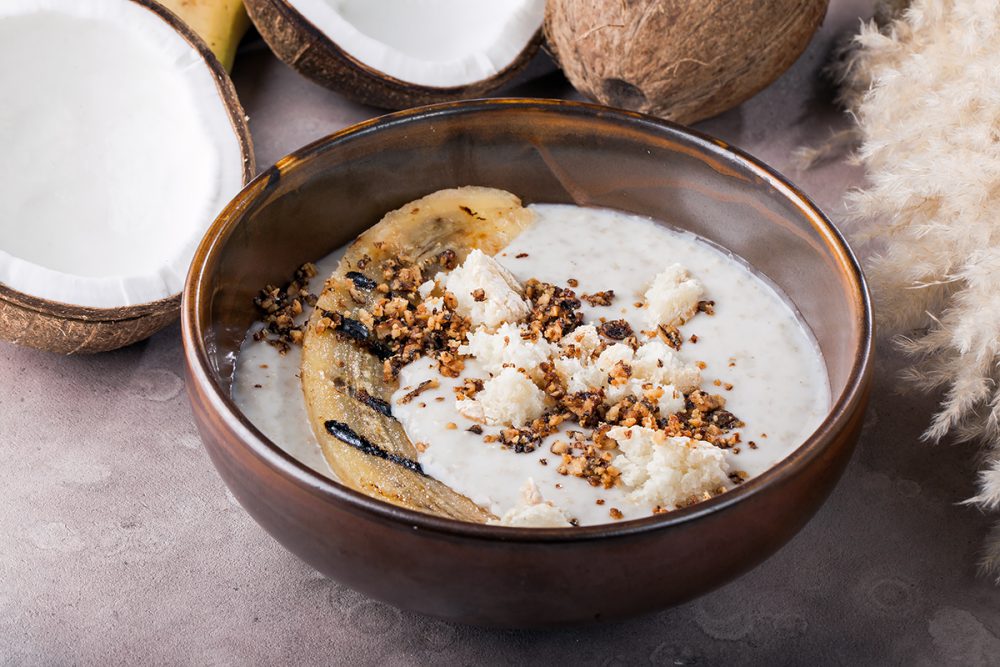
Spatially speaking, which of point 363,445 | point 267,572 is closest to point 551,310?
point 363,445

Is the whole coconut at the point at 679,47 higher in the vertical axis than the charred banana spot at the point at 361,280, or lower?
higher

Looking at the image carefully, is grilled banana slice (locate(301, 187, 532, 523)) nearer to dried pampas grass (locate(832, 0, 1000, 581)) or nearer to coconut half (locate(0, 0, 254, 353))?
coconut half (locate(0, 0, 254, 353))

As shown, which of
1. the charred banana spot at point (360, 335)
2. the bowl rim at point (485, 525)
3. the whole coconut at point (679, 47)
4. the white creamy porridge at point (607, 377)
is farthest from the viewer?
the whole coconut at point (679, 47)

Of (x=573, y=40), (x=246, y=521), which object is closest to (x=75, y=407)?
(x=246, y=521)

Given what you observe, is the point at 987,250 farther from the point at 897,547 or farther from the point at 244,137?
the point at 244,137

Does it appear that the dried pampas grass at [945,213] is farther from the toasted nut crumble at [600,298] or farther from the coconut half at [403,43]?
the coconut half at [403,43]

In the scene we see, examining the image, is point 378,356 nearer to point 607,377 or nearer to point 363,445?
point 363,445

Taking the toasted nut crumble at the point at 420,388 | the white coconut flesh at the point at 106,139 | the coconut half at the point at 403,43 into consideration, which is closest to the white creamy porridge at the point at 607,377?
the toasted nut crumble at the point at 420,388
